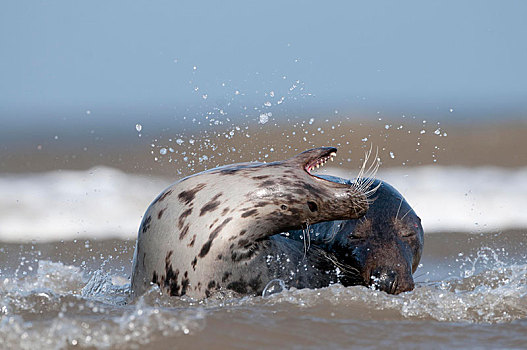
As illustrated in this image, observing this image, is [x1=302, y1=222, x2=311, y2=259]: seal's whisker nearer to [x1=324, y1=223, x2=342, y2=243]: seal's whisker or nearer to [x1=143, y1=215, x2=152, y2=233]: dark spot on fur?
[x1=324, y1=223, x2=342, y2=243]: seal's whisker

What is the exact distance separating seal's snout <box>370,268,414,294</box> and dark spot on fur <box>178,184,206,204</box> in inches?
38.8

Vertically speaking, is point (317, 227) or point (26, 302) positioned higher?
point (317, 227)

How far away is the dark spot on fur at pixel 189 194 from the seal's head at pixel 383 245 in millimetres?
824

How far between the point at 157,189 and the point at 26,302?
841 centimetres

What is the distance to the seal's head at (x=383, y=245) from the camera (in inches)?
149

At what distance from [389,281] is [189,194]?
3.59 feet

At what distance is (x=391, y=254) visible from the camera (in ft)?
12.8

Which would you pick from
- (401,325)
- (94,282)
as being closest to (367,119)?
(94,282)

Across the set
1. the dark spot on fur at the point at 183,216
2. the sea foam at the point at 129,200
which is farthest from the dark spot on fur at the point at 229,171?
the sea foam at the point at 129,200

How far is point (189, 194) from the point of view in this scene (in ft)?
12.2

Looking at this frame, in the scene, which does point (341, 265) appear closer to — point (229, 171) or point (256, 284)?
point (256, 284)

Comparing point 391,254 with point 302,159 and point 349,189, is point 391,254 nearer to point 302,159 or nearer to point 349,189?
point 349,189

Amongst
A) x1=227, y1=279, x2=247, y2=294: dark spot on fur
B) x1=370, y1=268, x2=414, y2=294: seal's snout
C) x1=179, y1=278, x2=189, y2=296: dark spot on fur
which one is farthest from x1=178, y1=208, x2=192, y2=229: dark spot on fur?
x1=370, y1=268, x2=414, y2=294: seal's snout

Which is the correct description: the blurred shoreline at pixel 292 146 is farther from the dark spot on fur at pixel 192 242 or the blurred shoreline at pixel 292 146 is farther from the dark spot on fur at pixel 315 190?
the dark spot on fur at pixel 192 242
